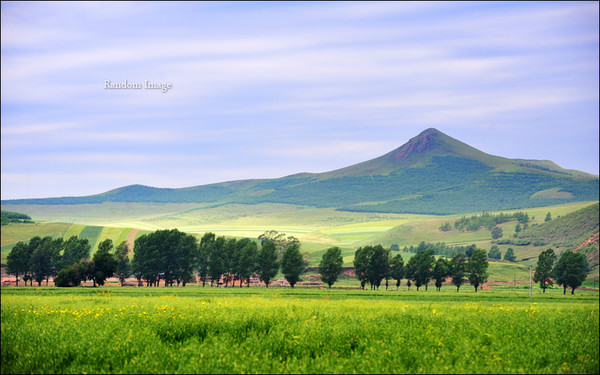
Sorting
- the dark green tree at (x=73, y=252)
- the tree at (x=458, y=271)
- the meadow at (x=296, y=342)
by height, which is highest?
the meadow at (x=296, y=342)

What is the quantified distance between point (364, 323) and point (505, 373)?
981 cm

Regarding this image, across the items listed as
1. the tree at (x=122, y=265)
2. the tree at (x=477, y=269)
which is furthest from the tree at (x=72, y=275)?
the tree at (x=477, y=269)

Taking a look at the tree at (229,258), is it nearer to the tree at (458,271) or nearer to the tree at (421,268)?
the tree at (421,268)

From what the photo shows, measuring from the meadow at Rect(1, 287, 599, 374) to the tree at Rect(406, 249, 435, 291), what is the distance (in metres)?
112

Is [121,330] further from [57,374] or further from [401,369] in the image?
[401,369]

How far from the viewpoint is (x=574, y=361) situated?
2316 cm

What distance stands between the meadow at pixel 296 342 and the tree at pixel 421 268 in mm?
111538

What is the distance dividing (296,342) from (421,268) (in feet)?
409

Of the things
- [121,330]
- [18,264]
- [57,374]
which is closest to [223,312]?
[121,330]

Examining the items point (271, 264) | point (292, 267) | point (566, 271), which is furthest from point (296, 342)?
point (566, 271)

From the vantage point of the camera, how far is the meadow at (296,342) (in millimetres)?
22188

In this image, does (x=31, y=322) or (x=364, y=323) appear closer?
→ (x=364, y=323)

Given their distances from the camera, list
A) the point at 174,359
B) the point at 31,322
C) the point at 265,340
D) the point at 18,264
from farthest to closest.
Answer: the point at 18,264
the point at 31,322
the point at 265,340
the point at 174,359

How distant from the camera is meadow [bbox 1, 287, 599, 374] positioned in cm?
2219
